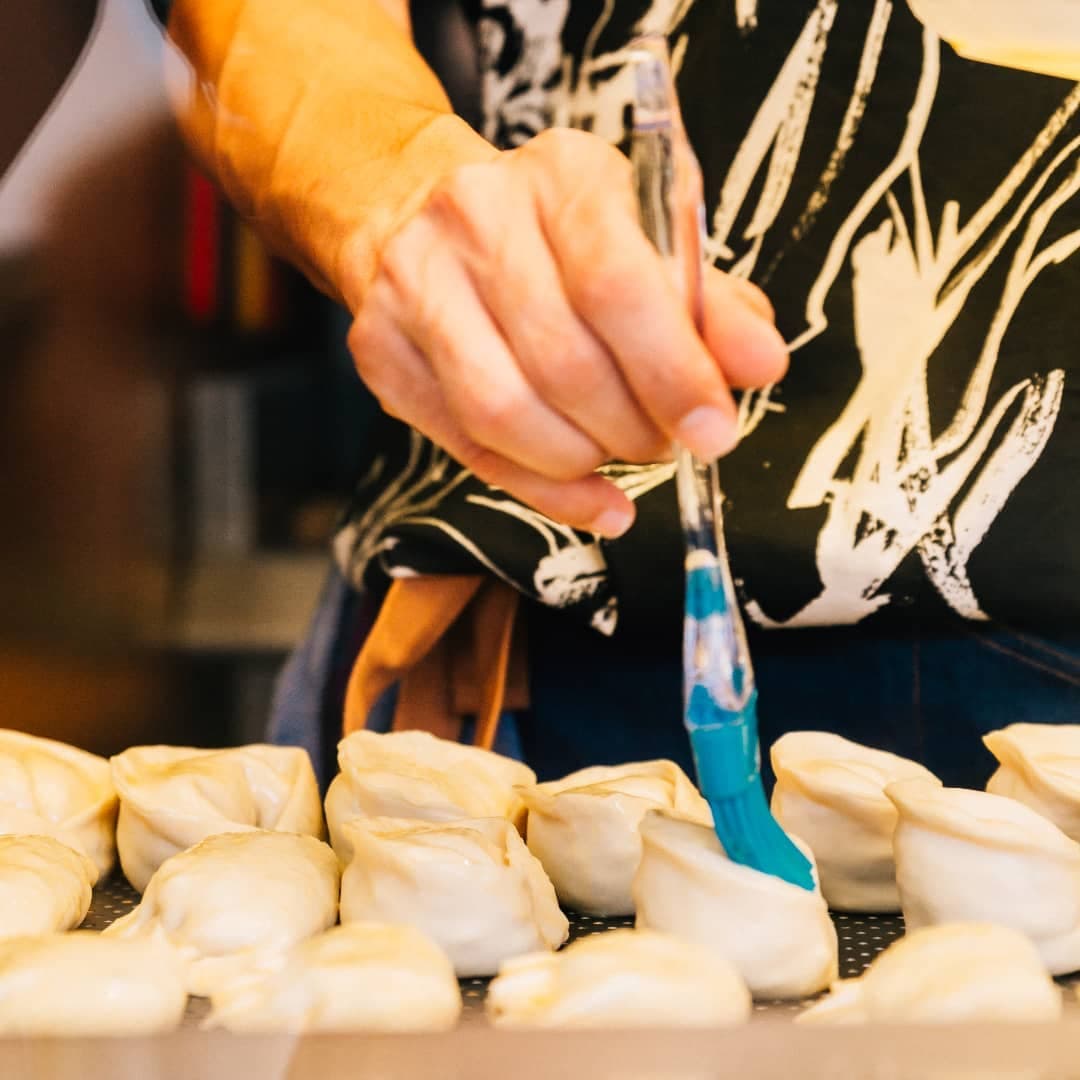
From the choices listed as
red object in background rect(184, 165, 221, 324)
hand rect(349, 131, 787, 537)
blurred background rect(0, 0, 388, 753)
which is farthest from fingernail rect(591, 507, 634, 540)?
red object in background rect(184, 165, 221, 324)

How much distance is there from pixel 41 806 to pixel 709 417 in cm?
51

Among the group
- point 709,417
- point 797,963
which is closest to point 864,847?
point 797,963

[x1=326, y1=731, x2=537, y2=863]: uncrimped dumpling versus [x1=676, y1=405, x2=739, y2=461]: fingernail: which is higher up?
[x1=676, y1=405, x2=739, y2=461]: fingernail

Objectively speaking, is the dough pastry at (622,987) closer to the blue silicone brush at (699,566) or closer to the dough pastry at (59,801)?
the blue silicone brush at (699,566)

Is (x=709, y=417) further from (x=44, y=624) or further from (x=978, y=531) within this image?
(x=44, y=624)

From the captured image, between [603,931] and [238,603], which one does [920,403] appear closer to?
[603,931]

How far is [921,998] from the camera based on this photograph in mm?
470

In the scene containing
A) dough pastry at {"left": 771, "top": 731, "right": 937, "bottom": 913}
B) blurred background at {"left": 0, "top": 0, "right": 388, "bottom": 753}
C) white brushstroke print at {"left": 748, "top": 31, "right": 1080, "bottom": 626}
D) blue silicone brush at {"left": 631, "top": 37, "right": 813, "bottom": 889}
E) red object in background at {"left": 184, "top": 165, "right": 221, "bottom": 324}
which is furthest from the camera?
red object in background at {"left": 184, "top": 165, "right": 221, "bottom": 324}

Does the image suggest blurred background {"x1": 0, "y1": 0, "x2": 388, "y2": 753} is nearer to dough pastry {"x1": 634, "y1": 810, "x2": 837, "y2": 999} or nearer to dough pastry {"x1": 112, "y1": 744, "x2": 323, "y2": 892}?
→ dough pastry {"x1": 112, "y1": 744, "x2": 323, "y2": 892}

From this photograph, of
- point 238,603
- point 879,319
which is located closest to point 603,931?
point 879,319

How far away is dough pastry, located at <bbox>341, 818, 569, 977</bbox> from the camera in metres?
0.60

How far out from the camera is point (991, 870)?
23.4 inches

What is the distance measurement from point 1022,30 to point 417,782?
18.7 inches

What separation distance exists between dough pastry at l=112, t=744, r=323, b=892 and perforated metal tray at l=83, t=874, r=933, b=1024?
0.02m
